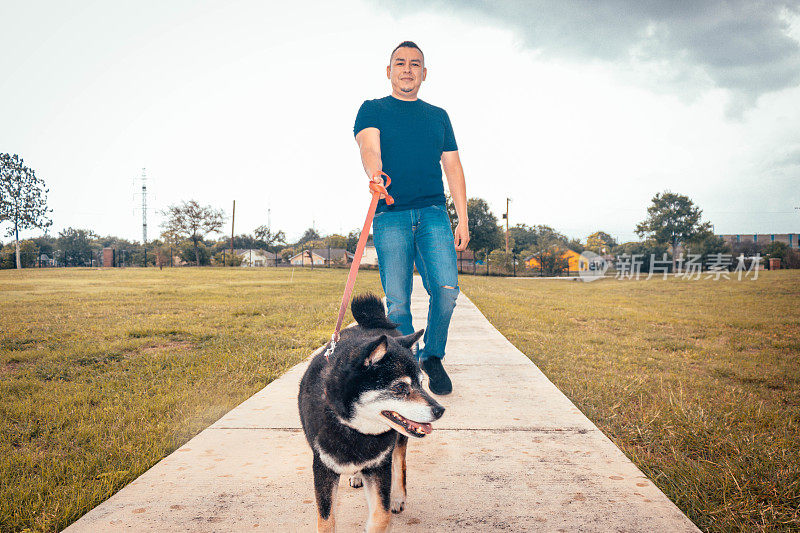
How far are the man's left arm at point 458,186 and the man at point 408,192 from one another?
0.69ft

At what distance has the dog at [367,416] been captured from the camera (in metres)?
Answer: 1.50

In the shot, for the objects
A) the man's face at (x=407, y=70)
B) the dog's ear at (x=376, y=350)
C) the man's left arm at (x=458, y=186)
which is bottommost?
the dog's ear at (x=376, y=350)

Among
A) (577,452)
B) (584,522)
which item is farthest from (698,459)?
(584,522)

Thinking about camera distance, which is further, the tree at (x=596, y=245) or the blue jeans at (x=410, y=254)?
the tree at (x=596, y=245)

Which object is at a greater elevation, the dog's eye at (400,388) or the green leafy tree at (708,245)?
the green leafy tree at (708,245)

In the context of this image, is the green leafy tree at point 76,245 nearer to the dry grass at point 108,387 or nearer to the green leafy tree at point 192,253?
the green leafy tree at point 192,253

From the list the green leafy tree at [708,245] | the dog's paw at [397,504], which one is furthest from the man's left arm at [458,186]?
the green leafy tree at [708,245]

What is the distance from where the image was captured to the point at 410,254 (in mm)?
2961

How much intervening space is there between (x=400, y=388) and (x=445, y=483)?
84 centimetres

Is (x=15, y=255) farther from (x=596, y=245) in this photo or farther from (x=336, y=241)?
(x=596, y=245)

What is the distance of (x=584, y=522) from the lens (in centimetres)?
175

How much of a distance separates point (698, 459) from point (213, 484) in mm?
2619

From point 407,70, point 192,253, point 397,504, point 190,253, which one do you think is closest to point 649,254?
point 192,253

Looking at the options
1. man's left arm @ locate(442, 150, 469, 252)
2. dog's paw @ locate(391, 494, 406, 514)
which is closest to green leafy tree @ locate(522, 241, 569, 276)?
man's left arm @ locate(442, 150, 469, 252)
